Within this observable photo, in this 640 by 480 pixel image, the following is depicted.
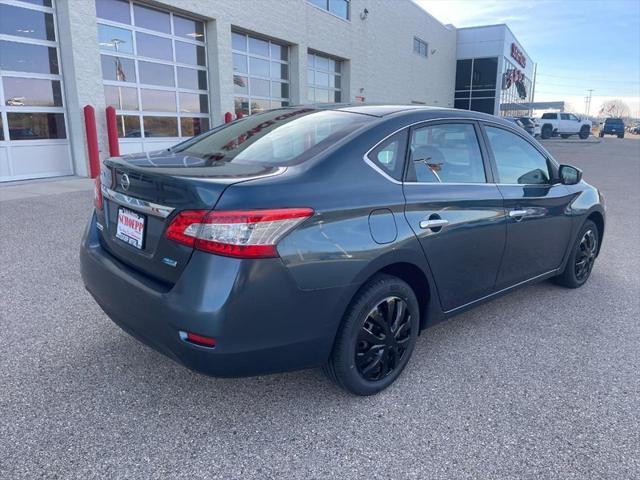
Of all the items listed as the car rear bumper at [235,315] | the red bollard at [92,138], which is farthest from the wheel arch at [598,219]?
the red bollard at [92,138]

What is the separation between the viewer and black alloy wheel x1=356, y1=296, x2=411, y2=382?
8.69 feet

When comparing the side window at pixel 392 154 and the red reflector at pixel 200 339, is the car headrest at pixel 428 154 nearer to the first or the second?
the side window at pixel 392 154

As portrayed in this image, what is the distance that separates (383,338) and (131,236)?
1411 mm

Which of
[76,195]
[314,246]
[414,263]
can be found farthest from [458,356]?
[76,195]

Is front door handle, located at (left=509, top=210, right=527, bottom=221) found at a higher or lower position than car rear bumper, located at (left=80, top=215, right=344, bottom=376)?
higher

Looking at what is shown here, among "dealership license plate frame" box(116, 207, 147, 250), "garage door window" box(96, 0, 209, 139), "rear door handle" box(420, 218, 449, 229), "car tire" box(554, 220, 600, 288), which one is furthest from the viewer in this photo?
"garage door window" box(96, 0, 209, 139)

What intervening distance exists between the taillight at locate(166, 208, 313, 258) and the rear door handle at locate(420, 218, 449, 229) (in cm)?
92

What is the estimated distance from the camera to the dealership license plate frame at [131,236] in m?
2.41

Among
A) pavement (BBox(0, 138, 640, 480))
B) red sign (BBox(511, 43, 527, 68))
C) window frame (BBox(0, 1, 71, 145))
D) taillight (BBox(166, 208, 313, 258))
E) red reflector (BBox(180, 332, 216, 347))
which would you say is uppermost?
red sign (BBox(511, 43, 527, 68))

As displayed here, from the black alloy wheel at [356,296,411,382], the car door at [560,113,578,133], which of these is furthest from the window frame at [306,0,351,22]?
the car door at [560,113,578,133]

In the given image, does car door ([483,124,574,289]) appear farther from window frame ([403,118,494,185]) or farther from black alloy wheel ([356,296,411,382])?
black alloy wheel ([356,296,411,382])

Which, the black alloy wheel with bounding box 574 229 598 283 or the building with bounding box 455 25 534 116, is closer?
the black alloy wheel with bounding box 574 229 598 283

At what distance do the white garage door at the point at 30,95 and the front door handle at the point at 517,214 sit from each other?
32.6ft

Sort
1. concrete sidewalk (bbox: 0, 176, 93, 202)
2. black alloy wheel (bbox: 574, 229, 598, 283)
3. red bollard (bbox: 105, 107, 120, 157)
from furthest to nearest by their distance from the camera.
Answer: red bollard (bbox: 105, 107, 120, 157) < concrete sidewalk (bbox: 0, 176, 93, 202) < black alloy wheel (bbox: 574, 229, 598, 283)
